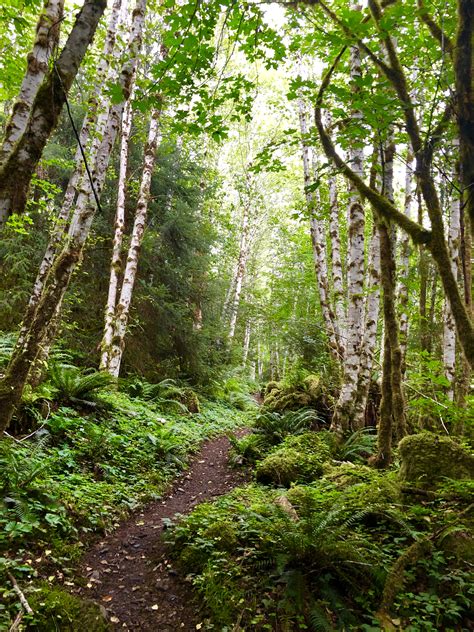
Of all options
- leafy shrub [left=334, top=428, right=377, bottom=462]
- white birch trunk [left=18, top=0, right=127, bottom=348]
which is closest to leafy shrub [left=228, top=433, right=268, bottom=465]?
leafy shrub [left=334, top=428, right=377, bottom=462]

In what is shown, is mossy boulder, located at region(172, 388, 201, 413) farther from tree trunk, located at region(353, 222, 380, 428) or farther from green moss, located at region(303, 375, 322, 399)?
tree trunk, located at region(353, 222, 380, 428)

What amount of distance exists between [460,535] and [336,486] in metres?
1.75

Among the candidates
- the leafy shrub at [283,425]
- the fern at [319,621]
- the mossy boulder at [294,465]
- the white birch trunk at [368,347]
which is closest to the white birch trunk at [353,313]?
the white birch trunk at [368,347]

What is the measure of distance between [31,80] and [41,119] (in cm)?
64

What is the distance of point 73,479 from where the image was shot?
5422 mm

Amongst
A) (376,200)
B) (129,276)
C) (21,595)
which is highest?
(376,200)

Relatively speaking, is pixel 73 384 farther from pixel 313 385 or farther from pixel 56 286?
pixel 313 385

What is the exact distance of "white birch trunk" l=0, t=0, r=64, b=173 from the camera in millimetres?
3529

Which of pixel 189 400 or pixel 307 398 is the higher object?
pixel 307 398

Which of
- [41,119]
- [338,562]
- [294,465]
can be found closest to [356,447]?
[294,465]

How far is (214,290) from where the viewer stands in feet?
50.3

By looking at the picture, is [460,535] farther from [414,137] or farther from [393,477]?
[414,137]

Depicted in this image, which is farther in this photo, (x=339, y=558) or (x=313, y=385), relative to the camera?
(x=313, y=385)

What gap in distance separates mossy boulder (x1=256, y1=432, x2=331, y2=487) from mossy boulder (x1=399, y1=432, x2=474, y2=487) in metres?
1.75
